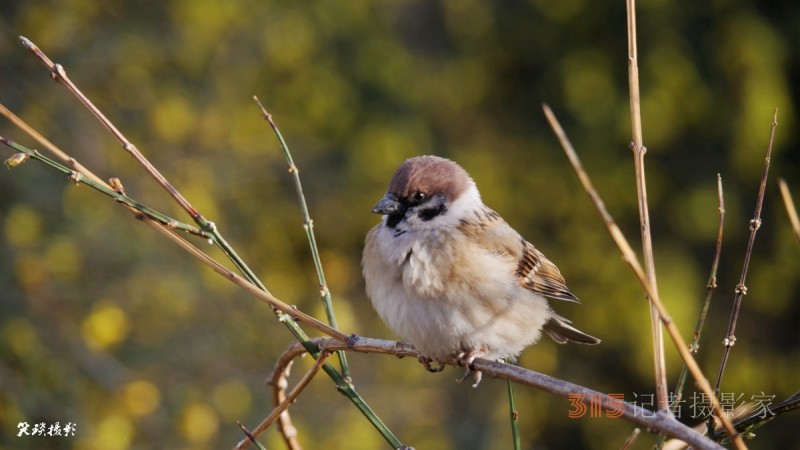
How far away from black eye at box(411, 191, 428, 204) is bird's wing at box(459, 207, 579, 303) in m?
0.10

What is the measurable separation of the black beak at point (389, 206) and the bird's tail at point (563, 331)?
0.55 m

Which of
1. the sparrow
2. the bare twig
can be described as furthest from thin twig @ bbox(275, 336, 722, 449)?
the sparrow

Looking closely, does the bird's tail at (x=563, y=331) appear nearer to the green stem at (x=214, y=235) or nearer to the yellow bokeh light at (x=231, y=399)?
the green stem at (x=214, y=235)

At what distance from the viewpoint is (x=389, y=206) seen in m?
2.04

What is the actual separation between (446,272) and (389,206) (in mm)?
201

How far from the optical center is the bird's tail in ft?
7.64

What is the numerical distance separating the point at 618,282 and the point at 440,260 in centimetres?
301

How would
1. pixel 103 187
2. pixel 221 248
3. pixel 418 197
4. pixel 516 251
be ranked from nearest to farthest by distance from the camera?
pixel 103 187
pixel 221 248
pixel 418 197
pixel 516 251

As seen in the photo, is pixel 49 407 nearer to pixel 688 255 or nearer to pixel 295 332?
pixel 295 332

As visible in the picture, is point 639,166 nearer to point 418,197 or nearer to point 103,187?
point 103,187

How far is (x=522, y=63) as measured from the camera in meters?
5.09

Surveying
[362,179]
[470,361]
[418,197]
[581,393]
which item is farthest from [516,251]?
[362,179]

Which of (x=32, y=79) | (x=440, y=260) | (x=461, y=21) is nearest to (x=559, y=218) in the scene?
(x=461, y=21)

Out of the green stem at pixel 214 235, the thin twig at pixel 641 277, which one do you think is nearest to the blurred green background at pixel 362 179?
the green stem at pixel 214 235
